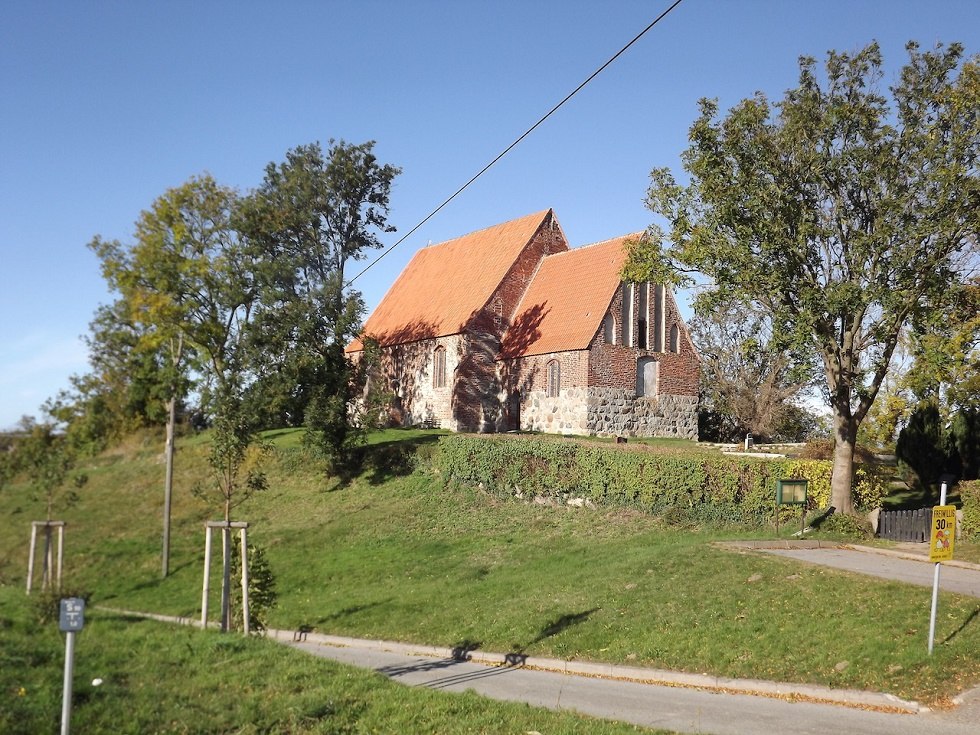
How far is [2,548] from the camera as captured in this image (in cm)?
3112

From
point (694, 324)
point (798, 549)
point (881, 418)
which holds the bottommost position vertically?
point (798, 549)

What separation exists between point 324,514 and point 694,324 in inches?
1168

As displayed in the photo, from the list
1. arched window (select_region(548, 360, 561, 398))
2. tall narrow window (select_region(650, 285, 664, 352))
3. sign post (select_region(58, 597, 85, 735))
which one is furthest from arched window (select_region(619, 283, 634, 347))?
sign post (select_region(58, 597, 85, 735))

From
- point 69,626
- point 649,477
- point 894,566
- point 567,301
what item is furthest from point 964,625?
point 567,301

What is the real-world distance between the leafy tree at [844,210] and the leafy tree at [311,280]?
59.1ft

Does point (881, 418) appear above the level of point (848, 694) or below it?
above

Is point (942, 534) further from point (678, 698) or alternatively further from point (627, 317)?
point (627, 317)

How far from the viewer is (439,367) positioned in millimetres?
44969

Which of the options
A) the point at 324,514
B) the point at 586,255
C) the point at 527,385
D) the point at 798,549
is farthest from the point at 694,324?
the point at 798,549

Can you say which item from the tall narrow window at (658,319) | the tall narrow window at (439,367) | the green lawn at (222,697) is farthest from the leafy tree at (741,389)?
the green lawn at (222,697)

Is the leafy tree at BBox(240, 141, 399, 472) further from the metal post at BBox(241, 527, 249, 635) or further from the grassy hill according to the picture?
the metal post at BBox(241, 527, 249, 635)

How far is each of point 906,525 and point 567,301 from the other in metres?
22.0

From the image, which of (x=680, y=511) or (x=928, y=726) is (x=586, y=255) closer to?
(x=680, y=511)

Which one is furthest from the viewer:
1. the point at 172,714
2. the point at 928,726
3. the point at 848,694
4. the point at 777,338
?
the point at 777,338
